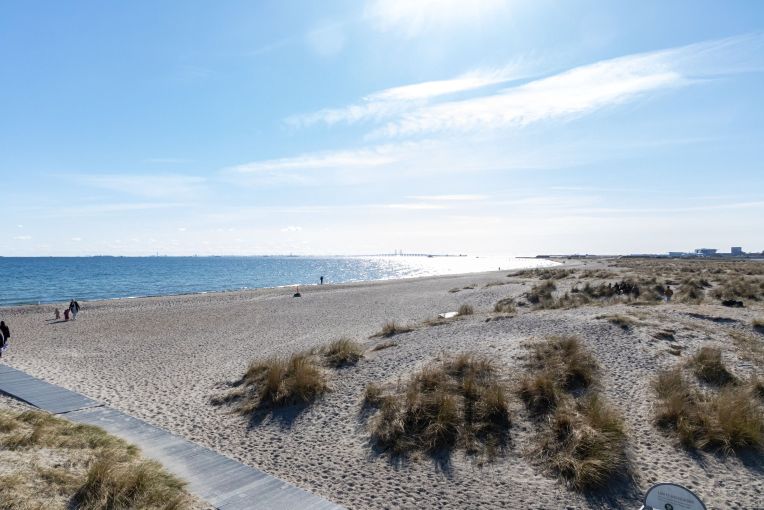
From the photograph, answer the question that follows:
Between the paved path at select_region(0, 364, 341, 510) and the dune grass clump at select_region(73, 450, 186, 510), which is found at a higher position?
the dune grass clump at select_region(73, 450, 186, 510)

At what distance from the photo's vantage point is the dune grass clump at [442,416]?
282 inches

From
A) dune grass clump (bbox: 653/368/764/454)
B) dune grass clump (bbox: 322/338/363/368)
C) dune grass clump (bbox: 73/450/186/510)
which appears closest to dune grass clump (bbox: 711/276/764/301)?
dune grass clump (bbox: 653/368/764/454)

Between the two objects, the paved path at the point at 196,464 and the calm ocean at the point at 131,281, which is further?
the calm ocean at the point at 131,281

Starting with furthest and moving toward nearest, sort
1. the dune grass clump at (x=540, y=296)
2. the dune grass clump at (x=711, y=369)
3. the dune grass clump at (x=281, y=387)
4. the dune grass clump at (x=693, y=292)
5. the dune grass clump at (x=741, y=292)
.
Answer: the dune grass clump at (x=540, y=296)
the dune grass clump at (x=741, y=292)
the dune grass clump at (x=693, y=292)
the dune grass clump at (x=281, y=387)
the dune grass clump at (x=711, y=369)

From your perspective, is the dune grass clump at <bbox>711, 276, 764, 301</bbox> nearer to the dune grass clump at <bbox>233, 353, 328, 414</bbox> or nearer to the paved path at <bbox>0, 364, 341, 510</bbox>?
the dune grass clump at <bbox>233, 353, 328, 414</bbox>

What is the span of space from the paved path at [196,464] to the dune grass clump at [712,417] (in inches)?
214

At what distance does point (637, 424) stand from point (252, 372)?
850cm

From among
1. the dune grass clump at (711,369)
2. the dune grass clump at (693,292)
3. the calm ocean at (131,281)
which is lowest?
the calm ocean at (131,281)

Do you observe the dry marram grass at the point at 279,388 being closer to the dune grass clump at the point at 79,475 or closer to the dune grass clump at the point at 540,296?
the dune grass clump at the point at 79,475

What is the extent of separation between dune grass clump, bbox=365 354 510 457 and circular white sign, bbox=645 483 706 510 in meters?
3.01

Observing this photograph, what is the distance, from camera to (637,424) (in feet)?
23.7

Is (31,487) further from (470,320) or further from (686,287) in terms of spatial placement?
(686,287)

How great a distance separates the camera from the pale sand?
595cm

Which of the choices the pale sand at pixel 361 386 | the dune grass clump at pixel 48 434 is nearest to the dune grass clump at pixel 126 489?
the dune grass clump at pixel 48 434
